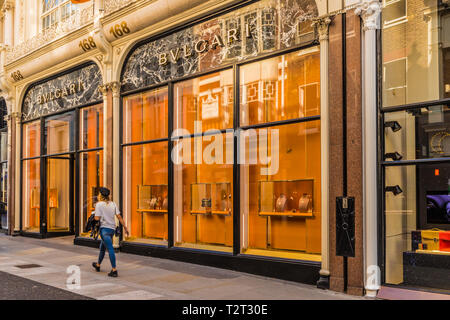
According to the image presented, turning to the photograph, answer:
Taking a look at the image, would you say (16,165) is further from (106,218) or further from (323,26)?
(323,26)

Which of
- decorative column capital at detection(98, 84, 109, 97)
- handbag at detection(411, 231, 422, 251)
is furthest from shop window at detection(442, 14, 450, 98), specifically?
decorative column capital at detection(98, 84, 109, 97)

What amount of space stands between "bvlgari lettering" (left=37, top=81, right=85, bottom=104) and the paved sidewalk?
540 cm

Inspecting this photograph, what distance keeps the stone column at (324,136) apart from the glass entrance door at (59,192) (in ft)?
37.6

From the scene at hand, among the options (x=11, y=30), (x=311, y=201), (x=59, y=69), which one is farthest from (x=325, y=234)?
(x=11, y=30)

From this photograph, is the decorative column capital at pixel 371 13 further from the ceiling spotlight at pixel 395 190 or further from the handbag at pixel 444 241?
the handbag at pixel 444 241

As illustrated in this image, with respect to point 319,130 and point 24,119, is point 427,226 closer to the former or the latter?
point 319,130

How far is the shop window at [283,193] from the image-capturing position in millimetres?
9383

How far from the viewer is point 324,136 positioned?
852cm

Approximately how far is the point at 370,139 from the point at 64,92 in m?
11.4

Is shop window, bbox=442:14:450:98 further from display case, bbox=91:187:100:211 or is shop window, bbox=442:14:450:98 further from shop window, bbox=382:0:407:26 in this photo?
display case, bbox=91:187:100:211

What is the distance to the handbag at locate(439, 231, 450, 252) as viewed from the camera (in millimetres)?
7606

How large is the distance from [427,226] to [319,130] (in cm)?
260

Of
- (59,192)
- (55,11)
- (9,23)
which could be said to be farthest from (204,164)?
(9,23)

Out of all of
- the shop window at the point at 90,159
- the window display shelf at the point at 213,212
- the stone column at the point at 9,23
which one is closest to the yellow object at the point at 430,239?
the window display shelf at the point at 213,212
